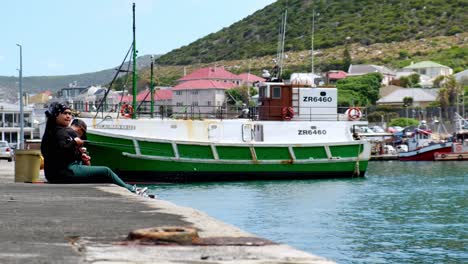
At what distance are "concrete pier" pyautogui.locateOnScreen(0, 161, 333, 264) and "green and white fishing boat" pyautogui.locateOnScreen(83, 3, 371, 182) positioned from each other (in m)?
23.3

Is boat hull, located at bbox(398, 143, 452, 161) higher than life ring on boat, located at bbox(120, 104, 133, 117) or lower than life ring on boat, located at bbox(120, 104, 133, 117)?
lower

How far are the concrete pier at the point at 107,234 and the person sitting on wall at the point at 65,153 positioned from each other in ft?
2.19

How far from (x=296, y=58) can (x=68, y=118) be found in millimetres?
174752

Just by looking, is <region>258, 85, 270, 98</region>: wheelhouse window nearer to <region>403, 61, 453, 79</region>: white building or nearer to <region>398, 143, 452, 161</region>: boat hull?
<region>398, 143, 452, 161</region>: boat hull

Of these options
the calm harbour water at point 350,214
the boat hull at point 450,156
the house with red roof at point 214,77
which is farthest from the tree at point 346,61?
the calm harbour water at point 350,214

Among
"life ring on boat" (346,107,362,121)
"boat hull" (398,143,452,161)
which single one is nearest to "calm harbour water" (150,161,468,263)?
"life ring on boat" (346,107,362,121)

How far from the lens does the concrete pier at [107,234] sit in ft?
21.1

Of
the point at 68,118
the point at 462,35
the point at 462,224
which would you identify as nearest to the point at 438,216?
the point at 462,224

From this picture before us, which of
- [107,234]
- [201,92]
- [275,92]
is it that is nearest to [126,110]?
[275,92]

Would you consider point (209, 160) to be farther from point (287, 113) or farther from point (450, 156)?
point (450, 156)

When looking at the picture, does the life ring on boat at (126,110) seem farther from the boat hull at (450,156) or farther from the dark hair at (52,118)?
the boat hull at (450,156)

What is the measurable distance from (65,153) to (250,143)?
2418 cm

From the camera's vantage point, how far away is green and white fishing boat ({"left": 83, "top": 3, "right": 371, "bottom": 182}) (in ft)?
116

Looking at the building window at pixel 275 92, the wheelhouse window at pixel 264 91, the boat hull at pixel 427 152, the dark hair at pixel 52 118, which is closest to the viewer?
the dark hair at pixel 52 118
